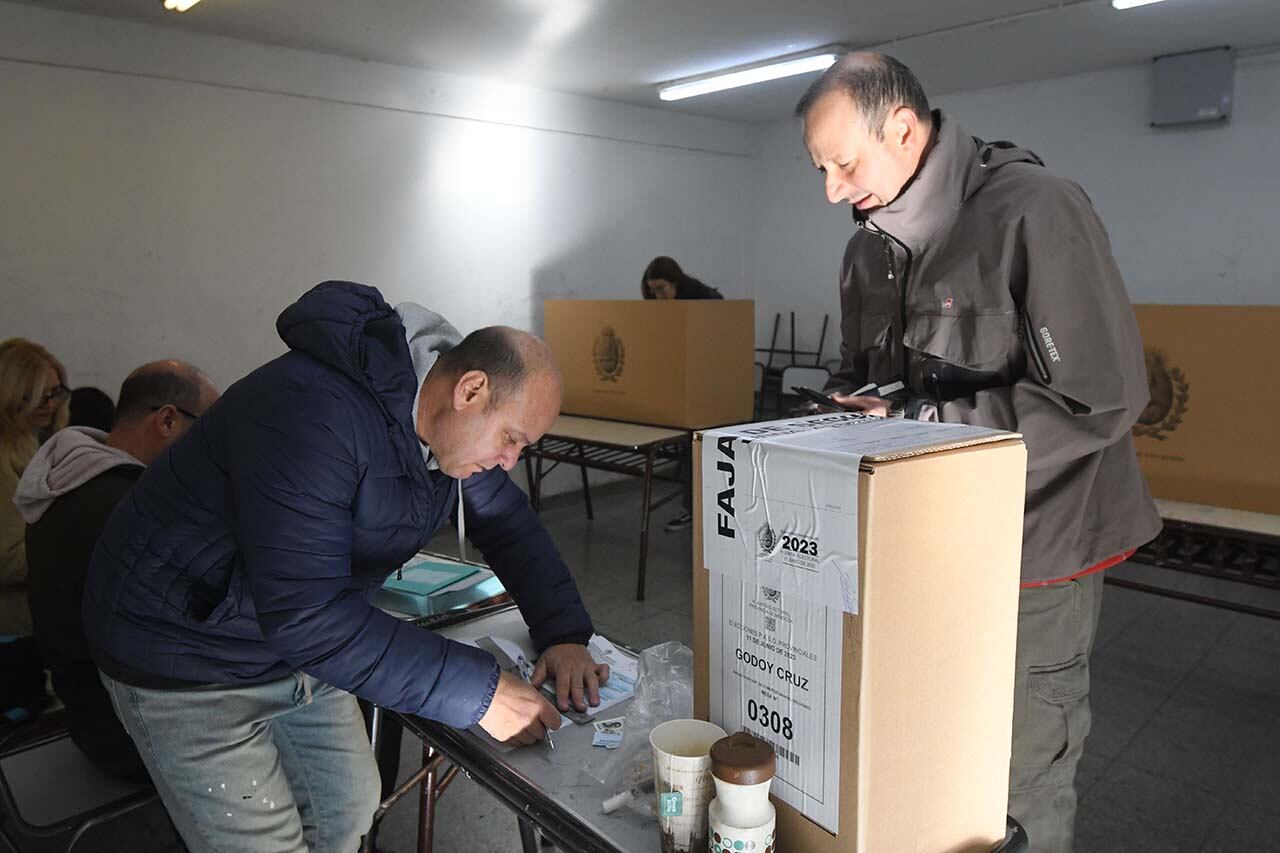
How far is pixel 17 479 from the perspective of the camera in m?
2.22

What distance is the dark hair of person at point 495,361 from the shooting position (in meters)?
1.10

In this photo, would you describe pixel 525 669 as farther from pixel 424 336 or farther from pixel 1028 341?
pixel 1028 341

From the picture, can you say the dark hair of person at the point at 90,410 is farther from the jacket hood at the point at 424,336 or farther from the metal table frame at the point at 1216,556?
the metal table frame at the point at 1216,556

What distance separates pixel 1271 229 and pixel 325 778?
4844 mm

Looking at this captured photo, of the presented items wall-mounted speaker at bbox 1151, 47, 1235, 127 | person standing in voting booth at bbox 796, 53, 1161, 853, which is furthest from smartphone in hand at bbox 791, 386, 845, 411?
wall-mounted speaker at bbox 1151, 47, 1235, 127

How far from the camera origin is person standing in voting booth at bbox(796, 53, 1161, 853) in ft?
3.66

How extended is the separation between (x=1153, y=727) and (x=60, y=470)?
2.88 meters

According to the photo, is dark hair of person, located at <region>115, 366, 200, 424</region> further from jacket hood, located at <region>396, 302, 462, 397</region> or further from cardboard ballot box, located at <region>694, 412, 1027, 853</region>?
cardboard ballot box, located at <region>694, 412, 1027, 853</region>

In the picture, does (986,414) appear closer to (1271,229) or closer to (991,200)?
(991,200)

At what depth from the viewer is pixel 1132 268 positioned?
4.62 m

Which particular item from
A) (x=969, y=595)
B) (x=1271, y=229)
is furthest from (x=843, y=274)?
(x=1271, y=229)

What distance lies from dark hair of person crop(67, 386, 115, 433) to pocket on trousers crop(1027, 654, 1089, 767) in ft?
10.3

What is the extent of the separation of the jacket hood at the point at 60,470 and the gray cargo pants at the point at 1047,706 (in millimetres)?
1532

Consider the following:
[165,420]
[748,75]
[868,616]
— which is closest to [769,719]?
[868,616]
